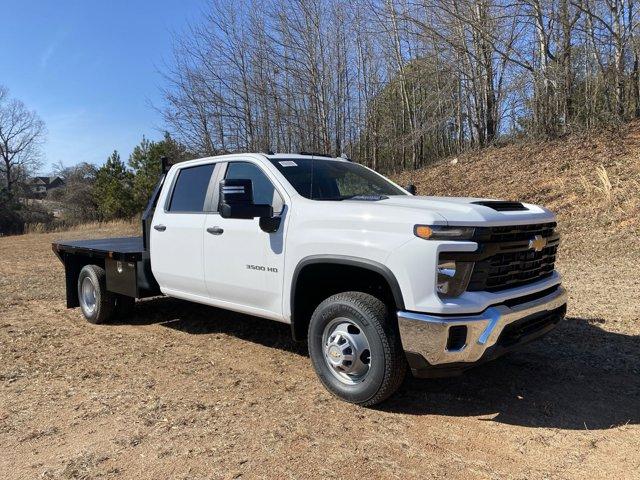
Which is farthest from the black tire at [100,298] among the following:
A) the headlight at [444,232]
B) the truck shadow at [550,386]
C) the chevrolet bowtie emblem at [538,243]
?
the chevrolet bowtie emblem at [538,243]

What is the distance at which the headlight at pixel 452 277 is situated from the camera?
132 inches

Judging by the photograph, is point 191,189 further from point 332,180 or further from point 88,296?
point 88,296

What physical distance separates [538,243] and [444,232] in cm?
100

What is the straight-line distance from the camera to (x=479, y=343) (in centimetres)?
338

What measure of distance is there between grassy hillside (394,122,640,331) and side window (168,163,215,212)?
4.47 meters

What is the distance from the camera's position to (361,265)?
145 inches

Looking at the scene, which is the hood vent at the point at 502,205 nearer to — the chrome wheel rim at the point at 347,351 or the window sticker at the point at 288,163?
the chrome wheel rim at the point at 347,351

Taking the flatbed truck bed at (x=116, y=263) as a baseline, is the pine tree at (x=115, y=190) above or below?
above

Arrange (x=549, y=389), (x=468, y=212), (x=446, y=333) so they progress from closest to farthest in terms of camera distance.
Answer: (x=446, y=333), (x=468, y=212), (x=549, y=389)

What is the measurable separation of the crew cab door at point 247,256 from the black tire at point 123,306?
2163 mm

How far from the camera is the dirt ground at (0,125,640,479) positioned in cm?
310

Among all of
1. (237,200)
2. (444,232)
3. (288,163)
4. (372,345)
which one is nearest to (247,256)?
(237,200)

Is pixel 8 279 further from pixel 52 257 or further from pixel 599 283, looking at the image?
pixel 599 283

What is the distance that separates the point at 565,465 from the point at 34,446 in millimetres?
3237
